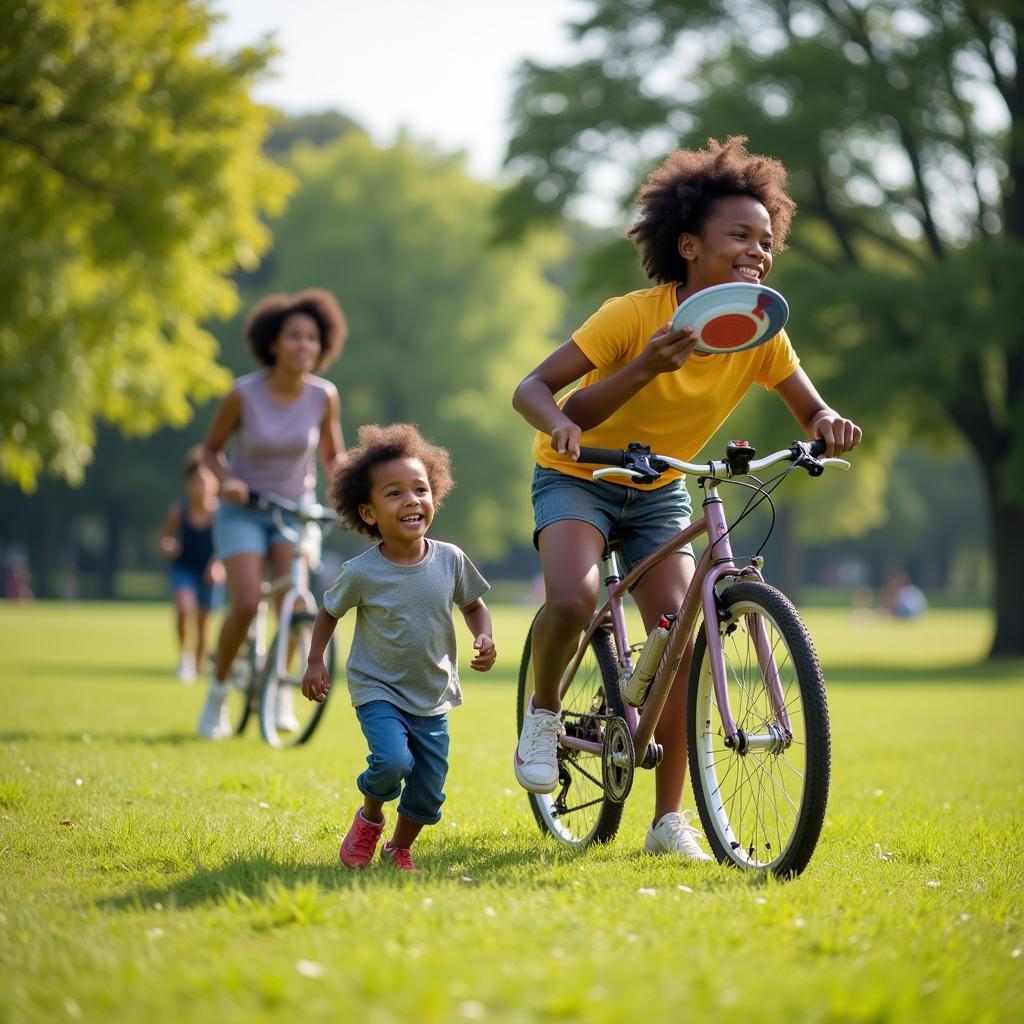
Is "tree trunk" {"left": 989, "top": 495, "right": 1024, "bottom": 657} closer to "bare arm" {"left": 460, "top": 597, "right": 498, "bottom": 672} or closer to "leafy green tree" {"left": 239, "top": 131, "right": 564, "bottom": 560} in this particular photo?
"bare arm" {"left": 460, "top": 597, "right": 498, "bottom": 672}

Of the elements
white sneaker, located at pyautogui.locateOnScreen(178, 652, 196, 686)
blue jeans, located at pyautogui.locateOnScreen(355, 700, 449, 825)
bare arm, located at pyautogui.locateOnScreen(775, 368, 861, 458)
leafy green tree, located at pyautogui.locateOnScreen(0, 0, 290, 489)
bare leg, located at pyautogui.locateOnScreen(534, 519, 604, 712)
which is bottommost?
white sneaker, located at pyautogui.locateOnScreen(178, 652, 196, 686)

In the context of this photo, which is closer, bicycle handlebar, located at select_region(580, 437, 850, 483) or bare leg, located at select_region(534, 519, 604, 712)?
bicycle handlebar, located at select_region(580, 437, 850, 483)

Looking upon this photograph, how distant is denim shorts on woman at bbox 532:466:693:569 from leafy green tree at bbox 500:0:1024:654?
50.8 feet

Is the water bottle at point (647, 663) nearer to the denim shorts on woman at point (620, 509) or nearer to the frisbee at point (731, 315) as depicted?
the denim shorts on woman at point (620, 509)

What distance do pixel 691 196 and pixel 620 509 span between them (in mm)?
1139

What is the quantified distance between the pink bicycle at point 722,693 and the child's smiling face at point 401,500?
67 centimetres

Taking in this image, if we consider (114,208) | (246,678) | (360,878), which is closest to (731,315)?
(360,878)

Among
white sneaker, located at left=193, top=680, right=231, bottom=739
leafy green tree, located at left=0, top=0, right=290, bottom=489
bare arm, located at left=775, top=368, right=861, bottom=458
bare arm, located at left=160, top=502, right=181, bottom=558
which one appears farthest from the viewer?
leafy green tree, located at left=0, top=0, right=290, bottom=489

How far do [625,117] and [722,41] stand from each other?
2.44m

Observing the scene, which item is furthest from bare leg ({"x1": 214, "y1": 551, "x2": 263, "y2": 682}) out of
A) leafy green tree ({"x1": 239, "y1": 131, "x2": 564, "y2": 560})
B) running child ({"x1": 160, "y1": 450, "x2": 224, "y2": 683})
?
leafy green tree ({"x1": 239, "y1": 131, "x2": 564, "y2": 560})

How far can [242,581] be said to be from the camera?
26.3 feet

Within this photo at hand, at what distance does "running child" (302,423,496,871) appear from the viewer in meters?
4.55

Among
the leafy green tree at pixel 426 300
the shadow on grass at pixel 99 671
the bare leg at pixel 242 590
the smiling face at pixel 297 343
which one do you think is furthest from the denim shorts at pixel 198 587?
the leafy green tree at pixel 426 300

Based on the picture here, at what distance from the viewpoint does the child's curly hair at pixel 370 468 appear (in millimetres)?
4809
